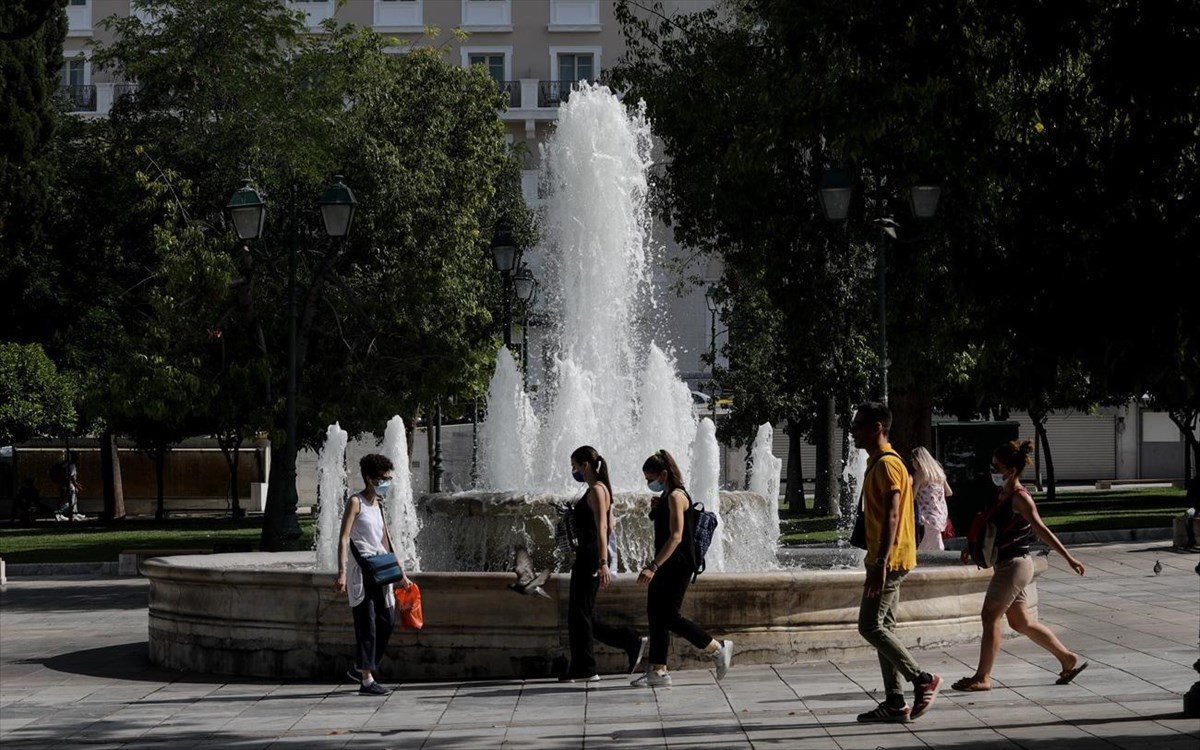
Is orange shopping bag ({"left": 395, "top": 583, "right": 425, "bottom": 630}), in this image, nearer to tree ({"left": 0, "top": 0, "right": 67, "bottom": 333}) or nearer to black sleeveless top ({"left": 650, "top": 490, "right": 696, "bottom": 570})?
black sleeveless top ({"left": 650, "top": 490, "right": 696, "bottom": 570})

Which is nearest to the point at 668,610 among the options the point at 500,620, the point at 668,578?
the point at 668,578

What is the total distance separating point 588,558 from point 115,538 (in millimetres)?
23853

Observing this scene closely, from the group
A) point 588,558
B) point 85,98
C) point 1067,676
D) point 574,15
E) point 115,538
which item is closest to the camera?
point 1067,676

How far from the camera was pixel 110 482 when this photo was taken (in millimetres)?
42094

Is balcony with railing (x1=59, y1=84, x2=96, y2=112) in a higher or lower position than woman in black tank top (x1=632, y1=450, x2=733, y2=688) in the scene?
higher

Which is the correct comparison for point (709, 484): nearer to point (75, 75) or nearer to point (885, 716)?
point (885, 716)

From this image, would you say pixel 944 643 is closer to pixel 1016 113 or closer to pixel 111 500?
pixel 1016 113

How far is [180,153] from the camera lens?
30969mm

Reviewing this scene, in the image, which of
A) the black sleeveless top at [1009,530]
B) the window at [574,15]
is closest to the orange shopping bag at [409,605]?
the black sleeveless top at [1009,530]

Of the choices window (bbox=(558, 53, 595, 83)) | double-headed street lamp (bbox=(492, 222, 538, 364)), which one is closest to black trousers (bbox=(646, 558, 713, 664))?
double-headed street lamp (bbox=(492, 222, 538, 364))

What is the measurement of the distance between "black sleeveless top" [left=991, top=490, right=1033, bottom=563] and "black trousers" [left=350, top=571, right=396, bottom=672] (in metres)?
3.78

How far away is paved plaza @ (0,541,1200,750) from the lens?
28.0 feet

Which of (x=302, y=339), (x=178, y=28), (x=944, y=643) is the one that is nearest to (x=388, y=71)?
(x=178, y=28)

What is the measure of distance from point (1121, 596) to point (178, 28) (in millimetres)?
20483
